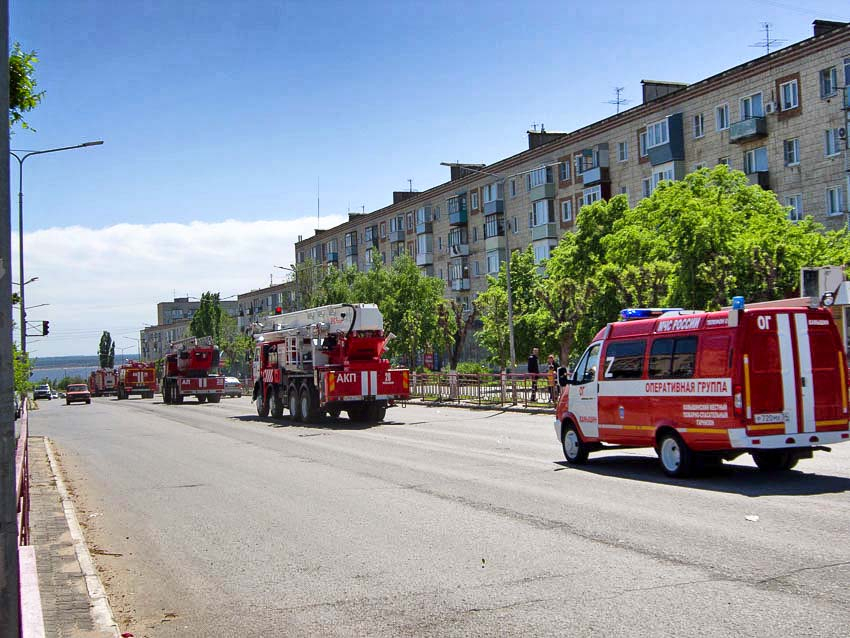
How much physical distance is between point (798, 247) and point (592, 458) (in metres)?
19.0

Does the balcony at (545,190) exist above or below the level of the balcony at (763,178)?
above

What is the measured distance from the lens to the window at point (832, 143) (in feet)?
127

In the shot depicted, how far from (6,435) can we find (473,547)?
4.92 metres

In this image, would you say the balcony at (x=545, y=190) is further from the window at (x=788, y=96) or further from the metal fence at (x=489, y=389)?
the metal fence at (x=489, y=389)

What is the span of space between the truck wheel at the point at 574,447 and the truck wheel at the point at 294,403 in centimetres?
1515

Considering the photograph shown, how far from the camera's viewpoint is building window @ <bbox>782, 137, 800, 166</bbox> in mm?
40625

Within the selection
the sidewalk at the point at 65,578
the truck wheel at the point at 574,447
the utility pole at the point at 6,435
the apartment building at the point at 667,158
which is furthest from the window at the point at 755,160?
the utility pole at the point at 6,435

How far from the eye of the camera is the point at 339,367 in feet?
90.8

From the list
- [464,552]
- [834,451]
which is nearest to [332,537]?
[464,552]

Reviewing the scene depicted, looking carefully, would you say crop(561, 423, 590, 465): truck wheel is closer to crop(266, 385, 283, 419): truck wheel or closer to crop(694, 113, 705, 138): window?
crop(266, 385, 283, 419): truck wheel

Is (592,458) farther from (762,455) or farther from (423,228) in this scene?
(423,228)

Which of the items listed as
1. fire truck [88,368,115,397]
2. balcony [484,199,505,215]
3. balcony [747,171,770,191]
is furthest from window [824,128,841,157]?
fire truck [88,368,115,397]

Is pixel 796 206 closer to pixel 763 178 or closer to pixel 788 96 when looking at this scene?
pixel 763 178

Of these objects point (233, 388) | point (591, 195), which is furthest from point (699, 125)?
point (233, 388)
